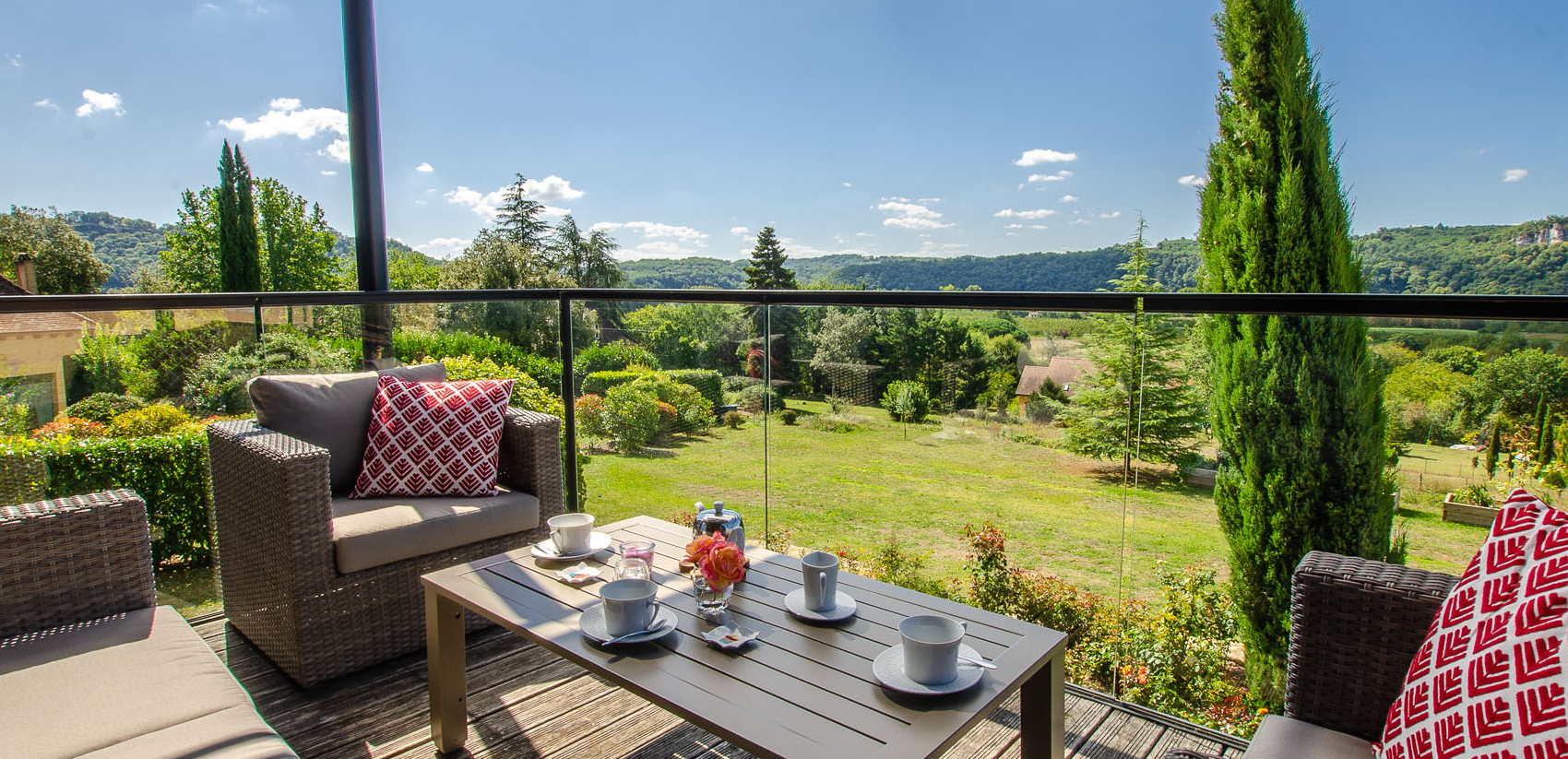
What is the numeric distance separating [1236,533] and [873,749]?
7.53 ft

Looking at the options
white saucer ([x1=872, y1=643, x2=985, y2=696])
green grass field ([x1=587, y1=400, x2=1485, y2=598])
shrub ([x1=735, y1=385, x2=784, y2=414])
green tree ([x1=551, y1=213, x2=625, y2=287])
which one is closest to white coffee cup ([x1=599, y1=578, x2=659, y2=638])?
white saucer ([x1=872, y1=643, x2=985, y2=696])

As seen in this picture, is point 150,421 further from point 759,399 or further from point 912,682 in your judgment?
point 912,682

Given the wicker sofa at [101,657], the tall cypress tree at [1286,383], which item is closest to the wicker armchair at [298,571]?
the wicker sofa at [101,657]

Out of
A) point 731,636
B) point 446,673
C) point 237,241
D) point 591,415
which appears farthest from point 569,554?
point 237,241

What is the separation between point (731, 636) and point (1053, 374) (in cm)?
206

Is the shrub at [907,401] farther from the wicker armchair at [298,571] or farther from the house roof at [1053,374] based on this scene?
the wicker armchair at [298,571]

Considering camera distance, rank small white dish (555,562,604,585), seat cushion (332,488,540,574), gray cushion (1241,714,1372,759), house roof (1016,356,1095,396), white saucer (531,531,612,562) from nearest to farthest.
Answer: gray cushion (1241,714,1372,759) < small white dish (555,562,604,585) < white saucer (531,531,612,562) < seat cushion (332,488,540,574) < house roof (1016,356,1095,396)

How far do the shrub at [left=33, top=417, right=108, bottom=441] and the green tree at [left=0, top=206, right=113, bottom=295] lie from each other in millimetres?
33683

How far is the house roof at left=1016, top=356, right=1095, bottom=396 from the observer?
3006 millimetres

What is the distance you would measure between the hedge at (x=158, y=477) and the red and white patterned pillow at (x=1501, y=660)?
3.84 m

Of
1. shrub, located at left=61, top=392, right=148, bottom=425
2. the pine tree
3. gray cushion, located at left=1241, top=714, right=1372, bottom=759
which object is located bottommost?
gray cushion, located at left=1241, top=714, right=1372, bottom=759

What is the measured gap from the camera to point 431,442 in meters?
2.62

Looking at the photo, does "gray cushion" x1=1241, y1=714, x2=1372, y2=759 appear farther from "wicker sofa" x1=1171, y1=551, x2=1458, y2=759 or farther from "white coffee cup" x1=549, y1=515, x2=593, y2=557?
"white coffee cup" x1=549, y1=515, x2=593, y2=557

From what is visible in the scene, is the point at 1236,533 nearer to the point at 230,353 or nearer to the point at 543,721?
the point at 543,721
